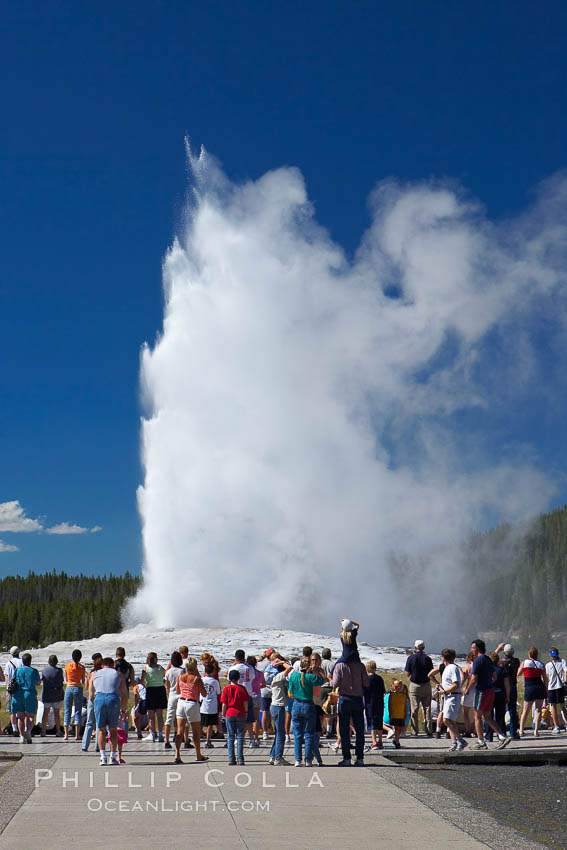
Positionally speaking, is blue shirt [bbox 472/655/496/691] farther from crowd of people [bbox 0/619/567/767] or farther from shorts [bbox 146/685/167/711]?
shorts [bbox 146/685/167/711]

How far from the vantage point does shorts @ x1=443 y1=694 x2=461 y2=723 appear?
59.5ft

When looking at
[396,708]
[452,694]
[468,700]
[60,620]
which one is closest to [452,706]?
[452,694]

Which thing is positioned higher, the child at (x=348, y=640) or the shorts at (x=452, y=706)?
the child at (x=348, y=640)

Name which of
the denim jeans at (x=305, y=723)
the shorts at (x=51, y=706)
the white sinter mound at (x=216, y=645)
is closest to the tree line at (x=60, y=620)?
the white sinter mound at (x=216, y=645)

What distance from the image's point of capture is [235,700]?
52.1 feet

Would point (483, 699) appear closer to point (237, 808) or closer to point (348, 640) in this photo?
point (348, 640)

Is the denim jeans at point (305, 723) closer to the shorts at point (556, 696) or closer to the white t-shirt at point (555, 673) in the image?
the white t-shirt at point (555, 673)

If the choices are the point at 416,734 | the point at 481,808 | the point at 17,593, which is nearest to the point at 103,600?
the point at 17,593

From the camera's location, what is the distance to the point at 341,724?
15.7 m

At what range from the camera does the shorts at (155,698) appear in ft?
63.7

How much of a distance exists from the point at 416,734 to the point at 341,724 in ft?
22.4

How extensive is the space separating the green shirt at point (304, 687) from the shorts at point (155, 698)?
4.84 m

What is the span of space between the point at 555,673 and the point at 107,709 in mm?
10592

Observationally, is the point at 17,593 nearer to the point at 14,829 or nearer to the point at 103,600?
the point at 103,600
